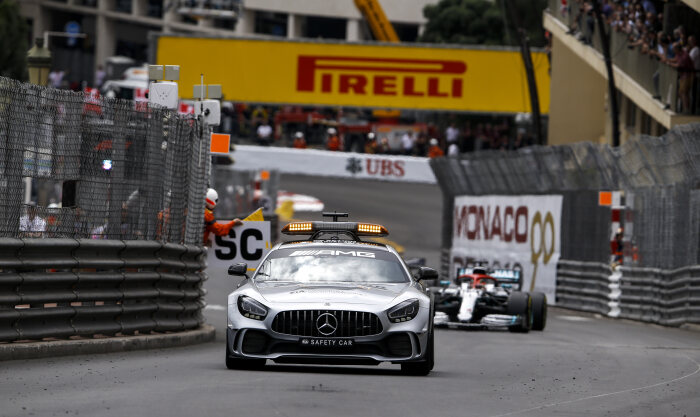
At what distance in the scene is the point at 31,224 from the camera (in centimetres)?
1380

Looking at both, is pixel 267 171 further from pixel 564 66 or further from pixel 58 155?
pixel 58 155

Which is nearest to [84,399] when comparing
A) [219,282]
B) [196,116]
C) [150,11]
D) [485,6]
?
[196,116]

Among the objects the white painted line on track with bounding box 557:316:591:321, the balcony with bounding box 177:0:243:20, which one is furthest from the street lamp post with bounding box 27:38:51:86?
the balcony with bounding box 177:0:243:20

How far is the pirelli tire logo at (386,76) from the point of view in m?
52.5

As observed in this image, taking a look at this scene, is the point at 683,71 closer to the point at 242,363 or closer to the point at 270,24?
the point at 242,363

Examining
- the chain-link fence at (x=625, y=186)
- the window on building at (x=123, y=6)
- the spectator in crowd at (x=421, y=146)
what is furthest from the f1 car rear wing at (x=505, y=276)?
the window on building at (x=123, y=6)

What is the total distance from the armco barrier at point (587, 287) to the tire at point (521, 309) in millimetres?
5202

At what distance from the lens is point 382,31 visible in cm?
6625

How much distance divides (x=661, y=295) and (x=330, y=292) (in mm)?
13046

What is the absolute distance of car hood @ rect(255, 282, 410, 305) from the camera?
12586 millimetres

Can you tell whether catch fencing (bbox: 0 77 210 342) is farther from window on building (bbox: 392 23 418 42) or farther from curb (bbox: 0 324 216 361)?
window on building (bbox: 392 23 418 42)

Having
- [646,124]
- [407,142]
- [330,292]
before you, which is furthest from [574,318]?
[407,142]

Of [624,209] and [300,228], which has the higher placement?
[624,209]

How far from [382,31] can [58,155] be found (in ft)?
173
